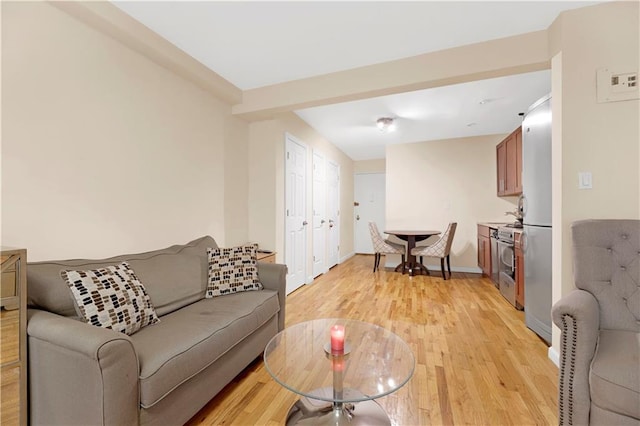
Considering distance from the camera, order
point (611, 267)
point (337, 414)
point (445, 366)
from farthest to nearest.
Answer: point (445, 366)
point (611, 267)
point (337, 414)

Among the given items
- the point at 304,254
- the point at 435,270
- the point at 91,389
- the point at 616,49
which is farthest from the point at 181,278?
the point at 435,270

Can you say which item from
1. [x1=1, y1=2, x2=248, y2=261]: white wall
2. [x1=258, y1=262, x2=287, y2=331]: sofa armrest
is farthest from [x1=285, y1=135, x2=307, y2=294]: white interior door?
[x1=258, y1=262, x2=287, y2=331]: sofa armrest

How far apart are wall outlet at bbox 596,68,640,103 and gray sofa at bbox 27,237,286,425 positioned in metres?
2.59

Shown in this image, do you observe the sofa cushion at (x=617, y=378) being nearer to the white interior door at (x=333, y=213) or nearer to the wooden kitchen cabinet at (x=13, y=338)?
the wooden kitchen cabinet at (x=13, y=338)

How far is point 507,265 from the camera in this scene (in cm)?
322

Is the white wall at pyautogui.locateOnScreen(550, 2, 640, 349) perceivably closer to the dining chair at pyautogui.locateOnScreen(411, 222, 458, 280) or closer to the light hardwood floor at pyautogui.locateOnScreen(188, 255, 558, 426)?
the light hardwood floor at pyautogui.locateOnScreen(188, 255, 558, 426)

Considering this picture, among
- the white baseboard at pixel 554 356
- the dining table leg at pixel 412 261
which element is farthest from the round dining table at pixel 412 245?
the white baseboard at pixel 554 356

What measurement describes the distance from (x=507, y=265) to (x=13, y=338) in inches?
159

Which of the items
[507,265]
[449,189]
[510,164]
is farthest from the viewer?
[449,189]

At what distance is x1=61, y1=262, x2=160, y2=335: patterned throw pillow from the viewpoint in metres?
1.32

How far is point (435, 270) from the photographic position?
4984mm

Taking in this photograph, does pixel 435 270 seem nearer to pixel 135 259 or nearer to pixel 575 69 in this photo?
pixel 575 69

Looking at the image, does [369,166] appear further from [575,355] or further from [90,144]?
[575,355]

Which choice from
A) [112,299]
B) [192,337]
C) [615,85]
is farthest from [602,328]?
[112,299]
